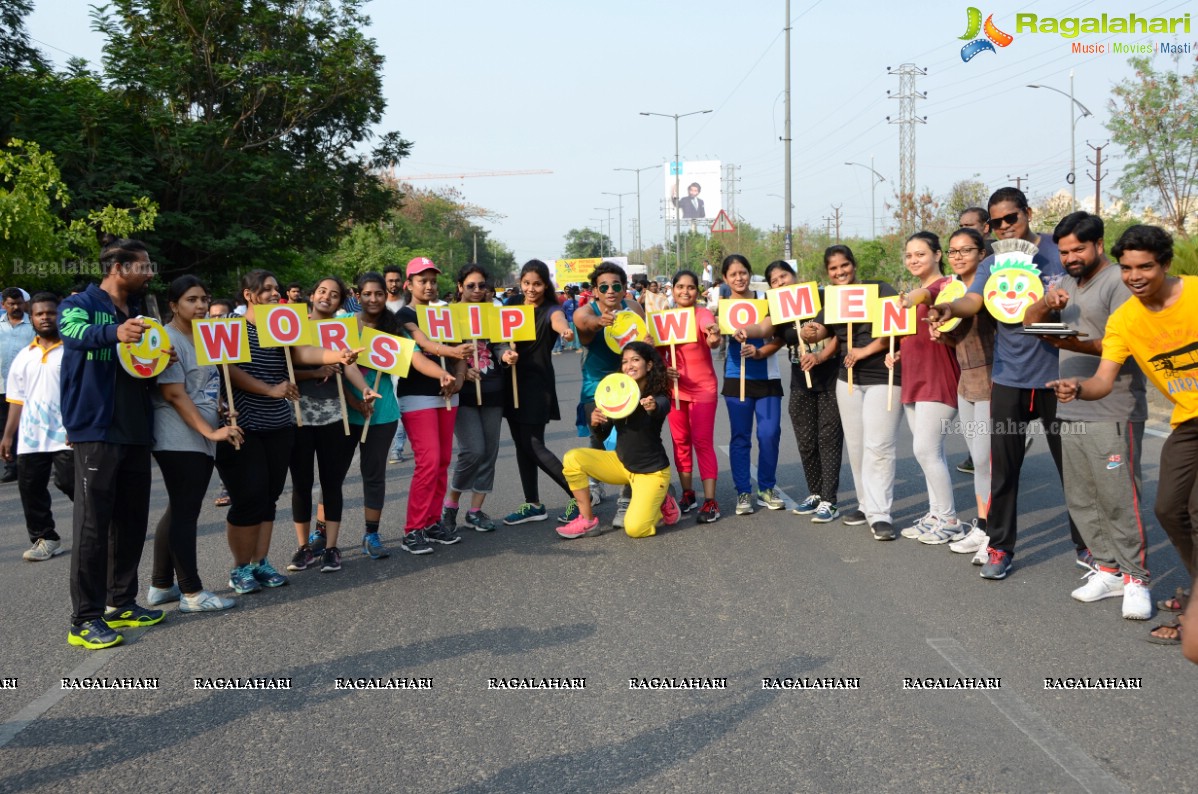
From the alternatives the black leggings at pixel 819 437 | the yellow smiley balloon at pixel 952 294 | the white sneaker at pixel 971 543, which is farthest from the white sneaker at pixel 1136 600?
the black leggings at pixel 819 437

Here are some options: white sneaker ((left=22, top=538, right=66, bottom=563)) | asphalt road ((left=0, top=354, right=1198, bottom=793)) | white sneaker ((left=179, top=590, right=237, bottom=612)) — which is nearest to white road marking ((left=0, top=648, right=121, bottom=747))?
asphalt road ((left=0, top=354, right=1198, bottom=793))

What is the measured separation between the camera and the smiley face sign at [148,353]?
18.5 ft

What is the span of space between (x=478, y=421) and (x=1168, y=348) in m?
4.82

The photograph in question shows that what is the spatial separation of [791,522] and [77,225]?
→ 13.5 m

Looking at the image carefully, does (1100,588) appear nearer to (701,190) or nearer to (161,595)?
(161,595)

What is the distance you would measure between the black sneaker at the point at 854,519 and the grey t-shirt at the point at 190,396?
4.63 metres

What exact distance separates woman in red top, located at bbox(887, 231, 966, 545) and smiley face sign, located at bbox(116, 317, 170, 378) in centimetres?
478

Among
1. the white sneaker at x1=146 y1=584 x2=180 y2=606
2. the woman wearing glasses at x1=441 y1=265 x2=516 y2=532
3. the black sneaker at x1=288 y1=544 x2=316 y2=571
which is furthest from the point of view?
the woman wearing glasses at x1=441 y1=265 x2=516 y2=532

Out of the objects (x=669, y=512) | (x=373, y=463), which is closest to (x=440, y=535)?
(x=373, y=463)

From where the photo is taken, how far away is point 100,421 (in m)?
5.57

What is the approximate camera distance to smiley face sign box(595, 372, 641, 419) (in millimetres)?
7754

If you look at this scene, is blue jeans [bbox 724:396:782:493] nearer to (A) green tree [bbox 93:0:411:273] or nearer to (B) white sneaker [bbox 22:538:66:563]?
(B) white sneaker [bbox 22:538:66:563]

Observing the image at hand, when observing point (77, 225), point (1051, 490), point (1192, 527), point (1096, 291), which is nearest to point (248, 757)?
Result: point (1192, 527)

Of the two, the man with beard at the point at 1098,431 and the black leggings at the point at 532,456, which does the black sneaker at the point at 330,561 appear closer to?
the black leggings at the point at 532,456
